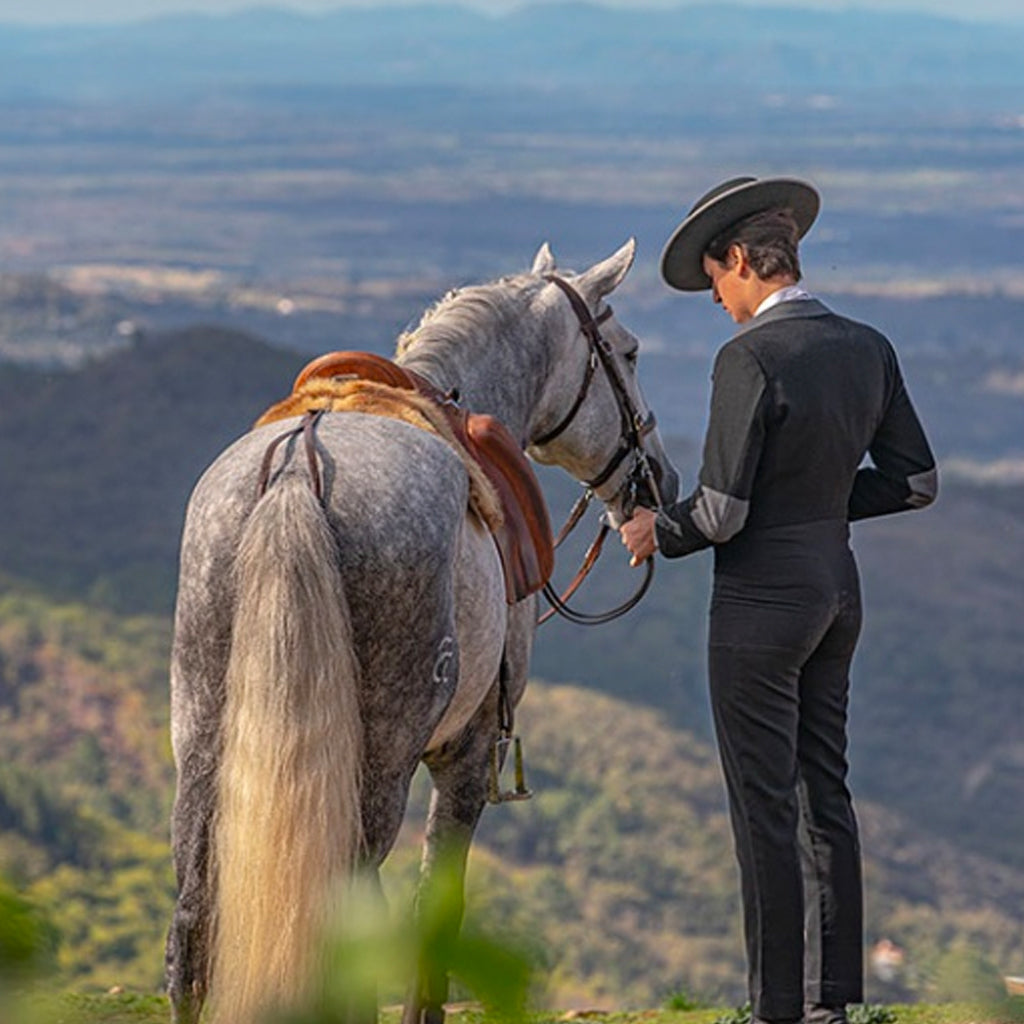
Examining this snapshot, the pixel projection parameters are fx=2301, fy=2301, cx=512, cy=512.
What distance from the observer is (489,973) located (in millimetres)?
1522

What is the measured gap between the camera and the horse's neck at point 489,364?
5176 mm

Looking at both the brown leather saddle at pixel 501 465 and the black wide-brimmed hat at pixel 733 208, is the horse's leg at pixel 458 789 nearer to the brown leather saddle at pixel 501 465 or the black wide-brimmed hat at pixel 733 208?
the brown leather saddle at pixel 501 465

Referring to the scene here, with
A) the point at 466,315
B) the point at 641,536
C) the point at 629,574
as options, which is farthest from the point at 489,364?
the point at 629,574

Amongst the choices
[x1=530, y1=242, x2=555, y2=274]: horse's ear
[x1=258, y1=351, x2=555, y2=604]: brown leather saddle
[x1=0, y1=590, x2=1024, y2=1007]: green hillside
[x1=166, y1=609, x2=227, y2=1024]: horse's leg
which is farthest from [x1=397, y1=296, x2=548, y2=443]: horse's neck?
[x1=0, y1=590, x2=1024, y2=1007]: green hillside

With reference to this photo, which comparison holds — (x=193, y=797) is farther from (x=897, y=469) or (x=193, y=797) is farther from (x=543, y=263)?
(x=543, y=263)

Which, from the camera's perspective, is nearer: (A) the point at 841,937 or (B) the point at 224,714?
(B) the point at 224,714

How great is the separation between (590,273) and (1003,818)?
51002 millimetres

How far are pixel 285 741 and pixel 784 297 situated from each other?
134 centimetres

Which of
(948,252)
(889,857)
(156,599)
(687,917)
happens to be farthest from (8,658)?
(948,252)

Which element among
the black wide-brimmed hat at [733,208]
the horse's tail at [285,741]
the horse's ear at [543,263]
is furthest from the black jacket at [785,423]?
the horse's ear at [543,263]

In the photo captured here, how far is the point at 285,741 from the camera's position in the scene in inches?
150

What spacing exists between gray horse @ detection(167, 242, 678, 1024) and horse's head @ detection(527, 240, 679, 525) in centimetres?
124

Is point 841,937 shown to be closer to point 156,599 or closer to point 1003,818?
point 156,599

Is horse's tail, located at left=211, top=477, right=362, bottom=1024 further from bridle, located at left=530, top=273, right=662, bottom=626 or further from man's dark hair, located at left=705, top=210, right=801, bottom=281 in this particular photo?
bridle, located at left=530, top=273, right=662, bottom=626
